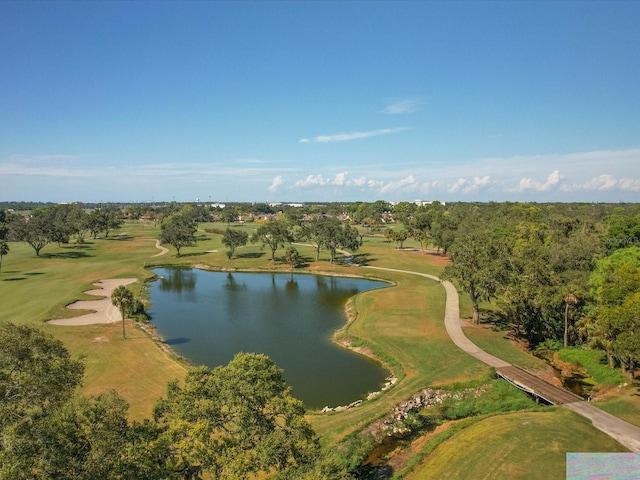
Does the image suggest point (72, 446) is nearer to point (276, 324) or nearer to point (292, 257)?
point (276, 324)

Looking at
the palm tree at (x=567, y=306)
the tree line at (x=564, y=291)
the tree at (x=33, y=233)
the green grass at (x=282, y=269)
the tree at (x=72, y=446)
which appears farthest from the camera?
the tree at (x=33, y=233)

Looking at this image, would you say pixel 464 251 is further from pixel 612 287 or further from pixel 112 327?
pixel 112 327

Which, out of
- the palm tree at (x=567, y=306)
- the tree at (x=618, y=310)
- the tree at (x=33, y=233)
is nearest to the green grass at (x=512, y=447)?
the tree at (x=618, y=310)

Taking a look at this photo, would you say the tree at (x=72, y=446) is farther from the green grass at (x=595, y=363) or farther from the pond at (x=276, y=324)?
the green grass at (x=595, y=363)

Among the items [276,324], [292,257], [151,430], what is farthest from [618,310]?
[292,257]

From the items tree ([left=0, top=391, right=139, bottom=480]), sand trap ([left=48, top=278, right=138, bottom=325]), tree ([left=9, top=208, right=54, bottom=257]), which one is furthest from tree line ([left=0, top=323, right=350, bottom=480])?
tree ([left=9, top=208, right=54, bottom=257])

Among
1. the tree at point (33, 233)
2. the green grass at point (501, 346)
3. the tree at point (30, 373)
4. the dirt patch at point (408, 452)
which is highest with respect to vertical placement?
the tree at point (33, 233)
